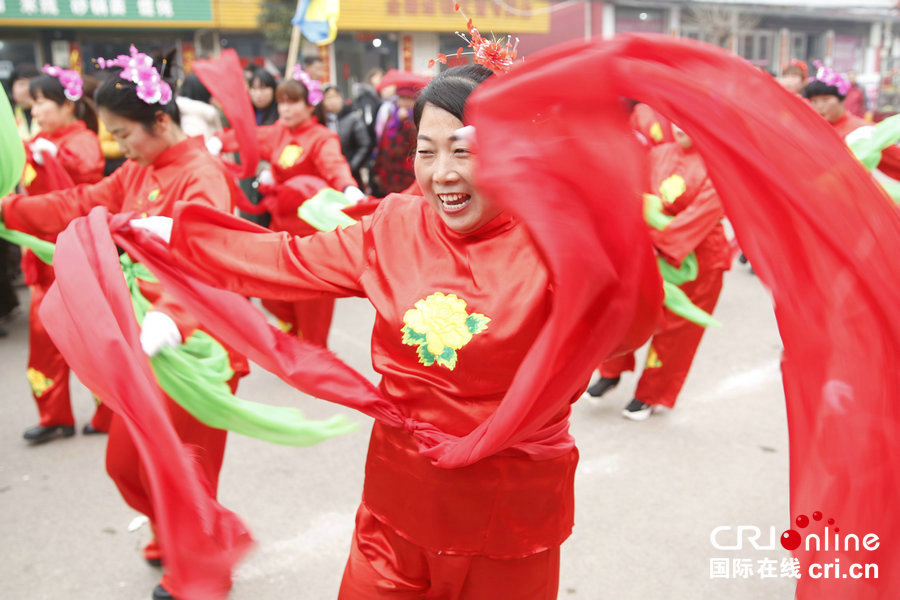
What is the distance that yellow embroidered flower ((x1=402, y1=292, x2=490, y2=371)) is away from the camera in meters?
1.56

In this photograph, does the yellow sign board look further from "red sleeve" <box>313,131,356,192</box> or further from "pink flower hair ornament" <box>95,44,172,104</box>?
"pink flower hair ornament" <box>95,44,172,104</box>

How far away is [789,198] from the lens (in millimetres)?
1252

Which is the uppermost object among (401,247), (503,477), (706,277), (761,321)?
(401,247)

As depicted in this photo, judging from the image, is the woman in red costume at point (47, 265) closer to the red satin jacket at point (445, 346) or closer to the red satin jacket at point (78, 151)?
the red satin jacket at point (78, 151)

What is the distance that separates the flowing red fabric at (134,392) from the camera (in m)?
1.44

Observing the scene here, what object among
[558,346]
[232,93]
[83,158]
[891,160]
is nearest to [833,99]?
[891,160]

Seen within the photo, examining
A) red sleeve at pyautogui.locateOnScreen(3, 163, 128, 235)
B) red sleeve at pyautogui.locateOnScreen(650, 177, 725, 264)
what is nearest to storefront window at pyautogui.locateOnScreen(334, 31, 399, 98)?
red sleeve at pyautogui.locateOnScreen(650, 177, 725, 264)

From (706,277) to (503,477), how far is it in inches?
110

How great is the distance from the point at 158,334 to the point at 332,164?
110 inches

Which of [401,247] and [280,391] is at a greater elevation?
[401,247]

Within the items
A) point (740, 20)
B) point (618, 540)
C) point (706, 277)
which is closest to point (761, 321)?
point (706, 277)

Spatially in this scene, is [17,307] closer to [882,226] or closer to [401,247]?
[401,247]

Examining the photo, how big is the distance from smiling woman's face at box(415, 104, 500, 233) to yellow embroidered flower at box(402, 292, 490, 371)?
16 cm

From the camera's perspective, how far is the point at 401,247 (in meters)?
1.70
